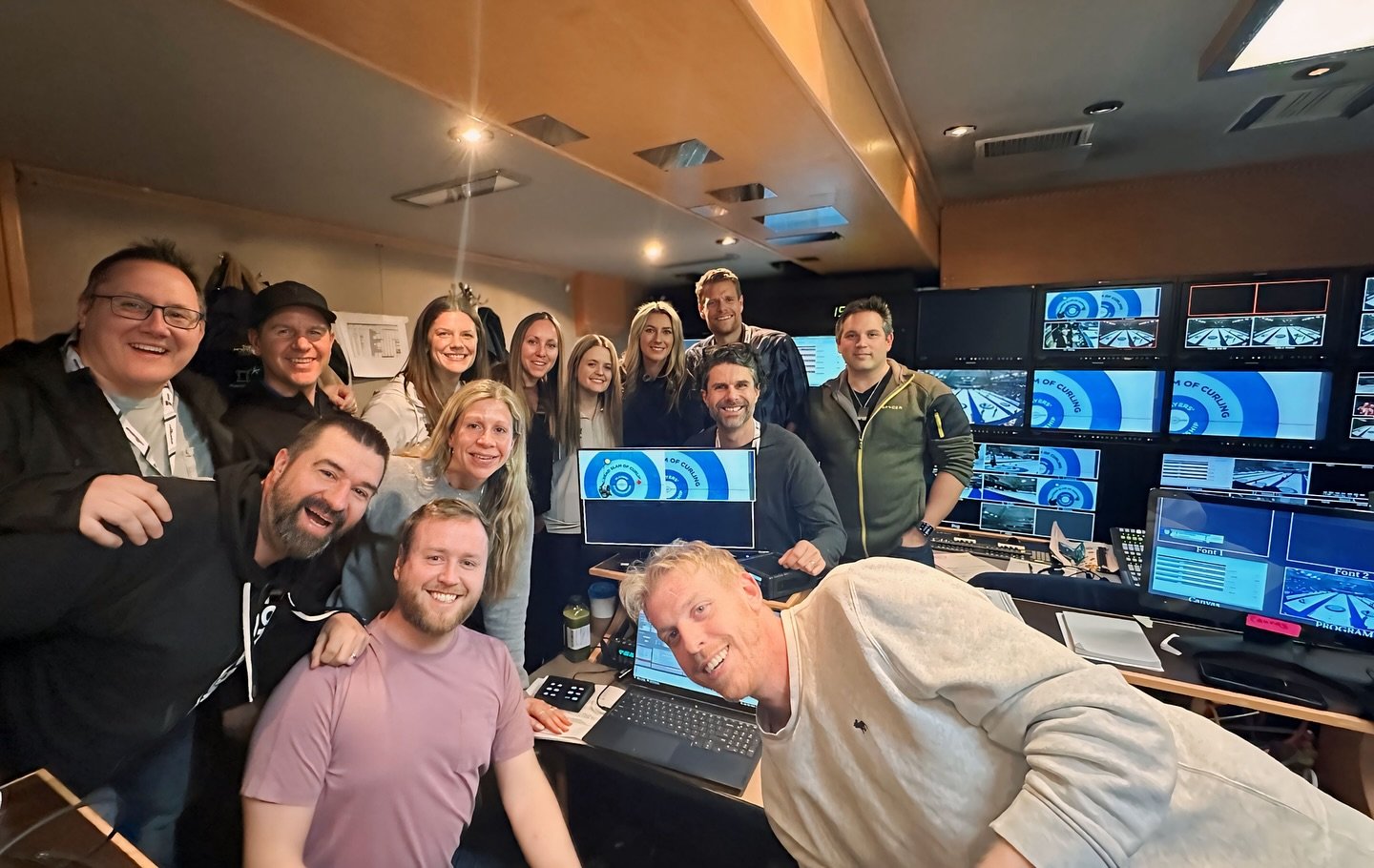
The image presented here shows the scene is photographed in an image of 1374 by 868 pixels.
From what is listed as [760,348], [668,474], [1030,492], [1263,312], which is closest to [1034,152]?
[1263,312]

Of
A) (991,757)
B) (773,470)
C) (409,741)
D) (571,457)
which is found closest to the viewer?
(991,757)

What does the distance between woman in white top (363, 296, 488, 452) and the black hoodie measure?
0.20m

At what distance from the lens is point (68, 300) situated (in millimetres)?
605

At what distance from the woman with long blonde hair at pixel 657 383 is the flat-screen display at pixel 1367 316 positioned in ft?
8.44

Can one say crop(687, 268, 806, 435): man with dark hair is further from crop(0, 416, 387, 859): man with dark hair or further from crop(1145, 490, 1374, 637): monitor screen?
crop(1145, 490, 1374, 637): monitor screen

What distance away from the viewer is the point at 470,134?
0.84 m

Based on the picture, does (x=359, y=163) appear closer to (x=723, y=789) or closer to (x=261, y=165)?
(x=261, y=165)

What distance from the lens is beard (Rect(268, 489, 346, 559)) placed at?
76 centimetres

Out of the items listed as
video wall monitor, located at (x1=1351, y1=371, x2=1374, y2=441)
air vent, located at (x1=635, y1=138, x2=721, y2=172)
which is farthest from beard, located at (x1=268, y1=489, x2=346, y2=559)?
video wall monitor, located at (x1=1351, y1=371, x2=1374, y2=441)

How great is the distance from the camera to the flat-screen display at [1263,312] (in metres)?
1.89

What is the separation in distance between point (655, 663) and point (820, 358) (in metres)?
0.88

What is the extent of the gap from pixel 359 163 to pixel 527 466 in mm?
577

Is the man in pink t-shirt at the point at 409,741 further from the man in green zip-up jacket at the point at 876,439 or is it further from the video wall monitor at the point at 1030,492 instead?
the video wall monitor at the point at 1030,492

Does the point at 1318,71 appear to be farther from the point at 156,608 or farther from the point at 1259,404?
the point at 156,608
